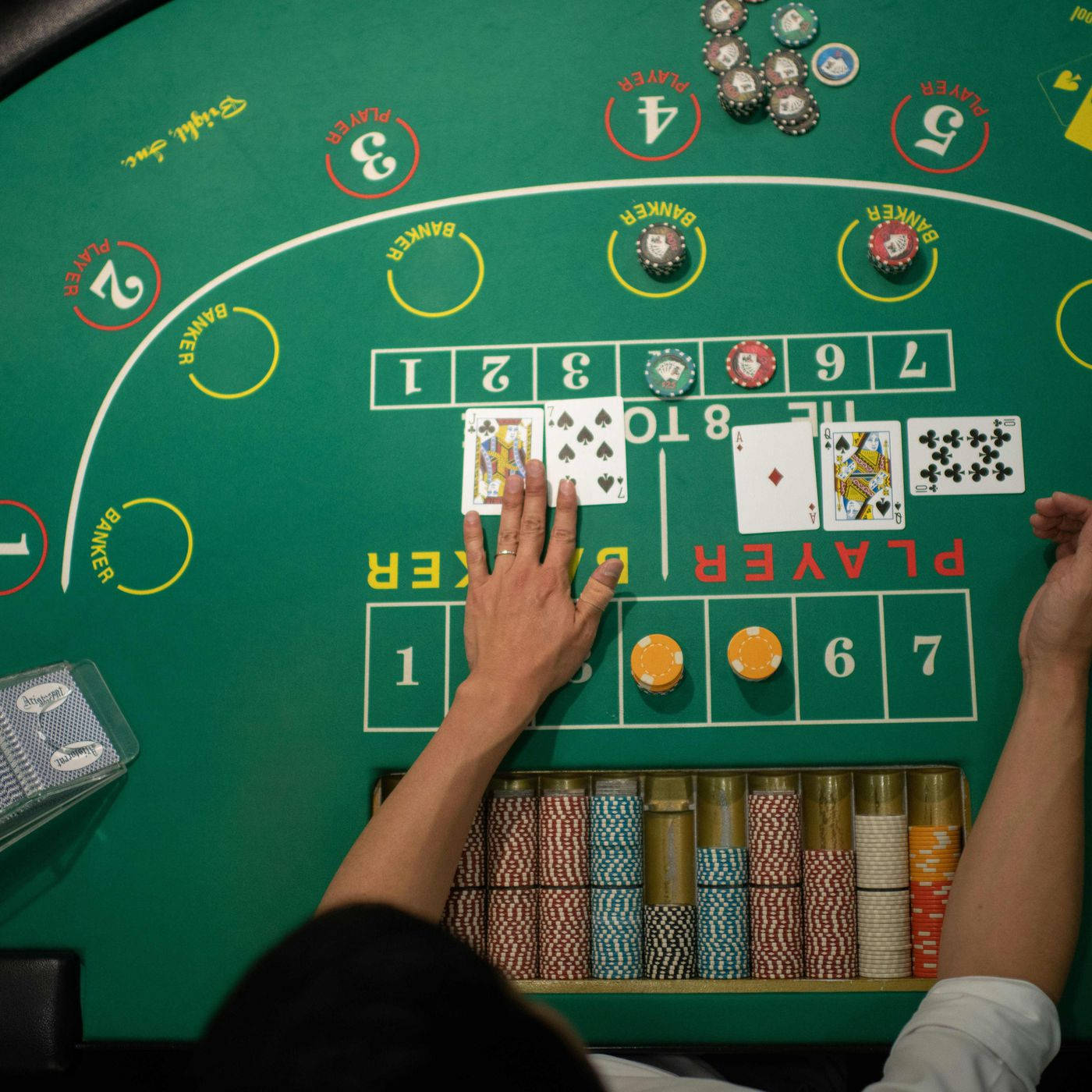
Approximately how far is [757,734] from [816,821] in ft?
0.81

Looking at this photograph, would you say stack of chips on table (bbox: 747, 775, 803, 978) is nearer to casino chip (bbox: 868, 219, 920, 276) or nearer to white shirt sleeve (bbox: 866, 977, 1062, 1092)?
white shirt sleeve (bbox: 866, 977, 1062, 1092)

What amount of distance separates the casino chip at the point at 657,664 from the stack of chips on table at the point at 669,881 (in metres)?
0.24

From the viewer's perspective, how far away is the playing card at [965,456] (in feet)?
7.72

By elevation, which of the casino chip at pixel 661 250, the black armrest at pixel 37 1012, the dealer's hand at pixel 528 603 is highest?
the casino chip at pixel 661 250

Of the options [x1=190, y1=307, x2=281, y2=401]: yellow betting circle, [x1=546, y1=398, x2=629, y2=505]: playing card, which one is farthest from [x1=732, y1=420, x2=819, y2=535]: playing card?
[x1=190, y1=307, x2=281, y2=401]: yellow betting circle

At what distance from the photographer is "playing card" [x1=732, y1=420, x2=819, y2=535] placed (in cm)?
237

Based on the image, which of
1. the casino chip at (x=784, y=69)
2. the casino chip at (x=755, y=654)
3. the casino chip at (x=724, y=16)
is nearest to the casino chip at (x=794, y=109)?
the casino chip at (x=784, y=69)

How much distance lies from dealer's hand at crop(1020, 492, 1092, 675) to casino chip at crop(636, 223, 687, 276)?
3.55 ft

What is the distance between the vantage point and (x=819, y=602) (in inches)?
91.7

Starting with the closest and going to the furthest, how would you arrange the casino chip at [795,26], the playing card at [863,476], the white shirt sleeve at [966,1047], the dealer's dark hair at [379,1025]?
1. the dealer's dark hair at [379,1025]
2. the white shirt sleeve at [966,1047]
3. the playing card at [863,476]
4. the casino chip at [795,26]

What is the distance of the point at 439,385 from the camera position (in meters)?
2.51

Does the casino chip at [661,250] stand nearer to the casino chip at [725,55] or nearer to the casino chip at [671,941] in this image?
the casino chip at [725,55]

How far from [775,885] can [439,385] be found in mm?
1535

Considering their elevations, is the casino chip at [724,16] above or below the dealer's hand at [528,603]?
above
